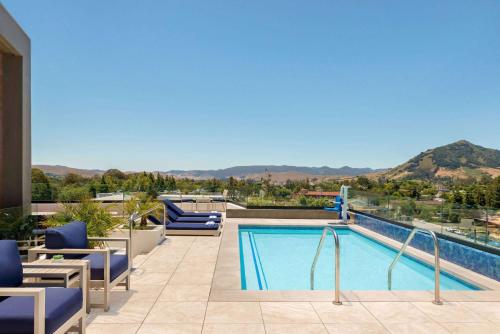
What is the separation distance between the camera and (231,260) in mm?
6020

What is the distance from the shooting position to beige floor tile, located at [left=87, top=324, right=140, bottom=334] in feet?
10.3

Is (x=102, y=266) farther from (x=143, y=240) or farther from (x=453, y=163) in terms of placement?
(x=453, y=163)

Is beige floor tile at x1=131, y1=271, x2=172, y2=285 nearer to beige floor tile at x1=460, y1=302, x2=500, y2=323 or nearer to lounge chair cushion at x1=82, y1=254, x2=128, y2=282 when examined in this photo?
lounge chair cushion at x1=82, y1=254, x2=128, y2=282

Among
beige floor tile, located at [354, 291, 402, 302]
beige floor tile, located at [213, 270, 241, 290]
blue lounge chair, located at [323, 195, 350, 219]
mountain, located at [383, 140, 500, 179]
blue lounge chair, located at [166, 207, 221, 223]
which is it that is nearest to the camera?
beige floor tile, located at [354, 291, 402, 302]

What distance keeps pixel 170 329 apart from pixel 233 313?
0.70 metres

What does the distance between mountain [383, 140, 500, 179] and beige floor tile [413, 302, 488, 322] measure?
93.7m

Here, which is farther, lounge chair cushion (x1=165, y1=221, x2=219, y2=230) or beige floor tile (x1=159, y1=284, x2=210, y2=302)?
lounge chair cushion (x1=165, y1=221, x2=219, y2=230)

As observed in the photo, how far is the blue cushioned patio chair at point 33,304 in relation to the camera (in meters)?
2.27

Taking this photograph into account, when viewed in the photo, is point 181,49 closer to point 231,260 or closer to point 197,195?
point 197,195

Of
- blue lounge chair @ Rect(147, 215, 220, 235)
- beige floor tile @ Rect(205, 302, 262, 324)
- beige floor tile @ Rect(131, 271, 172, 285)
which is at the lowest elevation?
beige floor tile @ Rect(131, 271, 172, 285)

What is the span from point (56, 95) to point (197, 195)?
41.7 feet

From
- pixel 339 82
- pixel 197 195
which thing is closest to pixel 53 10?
pixel 197 195

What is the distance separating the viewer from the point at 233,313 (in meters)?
3.58

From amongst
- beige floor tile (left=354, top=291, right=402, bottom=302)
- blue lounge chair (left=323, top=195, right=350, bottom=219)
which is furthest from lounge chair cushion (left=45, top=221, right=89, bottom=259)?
A: blue lounge chair (left=323, top=195, right=350, bottom=219)
